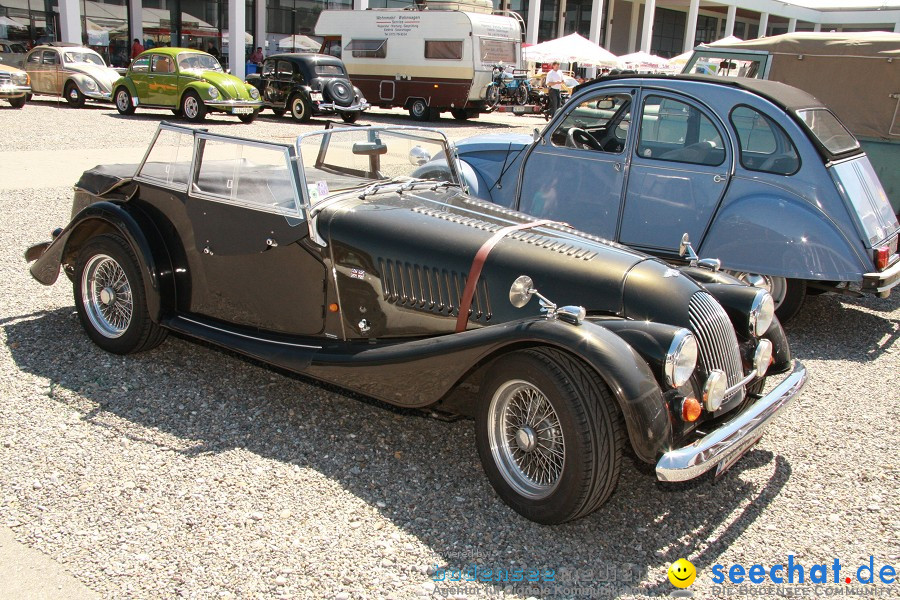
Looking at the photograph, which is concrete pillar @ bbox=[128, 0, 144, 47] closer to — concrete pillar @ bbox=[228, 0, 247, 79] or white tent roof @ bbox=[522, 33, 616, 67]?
concrete pillar @ bbox=[228, 0, 247, 79]

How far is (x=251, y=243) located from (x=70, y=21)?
926 inches

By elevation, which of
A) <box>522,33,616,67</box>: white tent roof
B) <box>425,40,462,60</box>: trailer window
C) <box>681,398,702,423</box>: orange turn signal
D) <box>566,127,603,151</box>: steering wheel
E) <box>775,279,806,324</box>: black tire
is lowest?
<box>775,279,806,324</box>: black tire

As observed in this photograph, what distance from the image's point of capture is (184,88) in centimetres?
1866

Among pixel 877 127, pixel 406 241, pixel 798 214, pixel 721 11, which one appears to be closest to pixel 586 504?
pixel 406 241

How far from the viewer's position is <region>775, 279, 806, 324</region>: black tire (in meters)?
6.12

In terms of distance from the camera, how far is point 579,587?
297 cm

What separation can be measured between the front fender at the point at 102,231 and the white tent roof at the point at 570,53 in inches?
894

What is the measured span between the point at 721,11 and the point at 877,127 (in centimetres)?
4694

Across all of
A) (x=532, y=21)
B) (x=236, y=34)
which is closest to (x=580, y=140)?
(x=236, y=34)

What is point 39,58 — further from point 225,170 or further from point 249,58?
point 225,170

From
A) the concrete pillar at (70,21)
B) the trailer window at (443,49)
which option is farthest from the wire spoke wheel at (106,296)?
the concrete pillar at (70,21)

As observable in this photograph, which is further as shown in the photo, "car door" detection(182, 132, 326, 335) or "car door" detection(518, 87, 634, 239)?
"car door" detection(518, 87, 634, 239)

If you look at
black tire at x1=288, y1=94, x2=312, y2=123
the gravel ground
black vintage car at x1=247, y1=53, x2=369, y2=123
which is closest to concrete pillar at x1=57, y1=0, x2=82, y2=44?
black vintage car at x1=247, y1=53, x2=369, y2=123

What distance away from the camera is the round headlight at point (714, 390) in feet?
10.6
